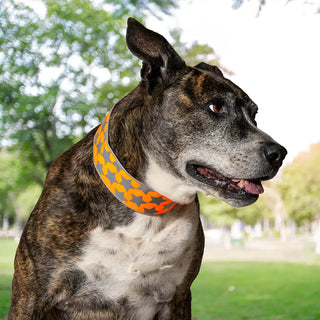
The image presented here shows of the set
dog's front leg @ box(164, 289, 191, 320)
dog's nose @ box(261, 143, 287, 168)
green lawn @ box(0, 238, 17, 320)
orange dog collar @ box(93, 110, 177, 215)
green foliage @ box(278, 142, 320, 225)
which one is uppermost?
green foliage @ box(278, 142, 320, 225)

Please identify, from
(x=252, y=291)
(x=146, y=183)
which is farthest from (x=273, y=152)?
(x=252, y=291)

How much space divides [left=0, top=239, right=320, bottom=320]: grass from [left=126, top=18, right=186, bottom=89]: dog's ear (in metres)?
4.74

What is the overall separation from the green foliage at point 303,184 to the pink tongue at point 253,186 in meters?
16.2

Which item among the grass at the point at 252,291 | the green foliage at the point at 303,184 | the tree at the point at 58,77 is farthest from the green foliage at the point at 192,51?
the green foliage at the point at 303,184

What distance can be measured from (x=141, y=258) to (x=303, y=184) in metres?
17.5

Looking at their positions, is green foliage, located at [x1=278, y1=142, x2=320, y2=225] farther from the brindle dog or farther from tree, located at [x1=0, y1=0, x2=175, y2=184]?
the brindle dog

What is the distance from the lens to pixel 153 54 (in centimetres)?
175

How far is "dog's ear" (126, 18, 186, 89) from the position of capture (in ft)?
5.52

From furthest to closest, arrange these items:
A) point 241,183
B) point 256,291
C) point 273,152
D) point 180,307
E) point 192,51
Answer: point 256,291 < point 192,51 < point 180,307 < point 241,183 < point 273,152

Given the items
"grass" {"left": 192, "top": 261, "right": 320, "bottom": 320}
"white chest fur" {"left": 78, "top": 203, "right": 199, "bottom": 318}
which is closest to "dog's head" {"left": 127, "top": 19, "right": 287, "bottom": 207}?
"white chest fur" {"left": 78, "top": 203, "right": 199, "bottom": 318}

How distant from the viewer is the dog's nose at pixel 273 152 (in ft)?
5.27

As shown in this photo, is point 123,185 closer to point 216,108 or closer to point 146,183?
point 146,183

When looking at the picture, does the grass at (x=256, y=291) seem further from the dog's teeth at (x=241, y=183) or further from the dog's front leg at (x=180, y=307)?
the dog's teeth at (x=241, y=183)

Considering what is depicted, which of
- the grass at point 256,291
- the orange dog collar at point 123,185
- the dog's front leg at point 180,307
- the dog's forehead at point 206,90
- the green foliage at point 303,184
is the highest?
the green foliage at point 303,184
